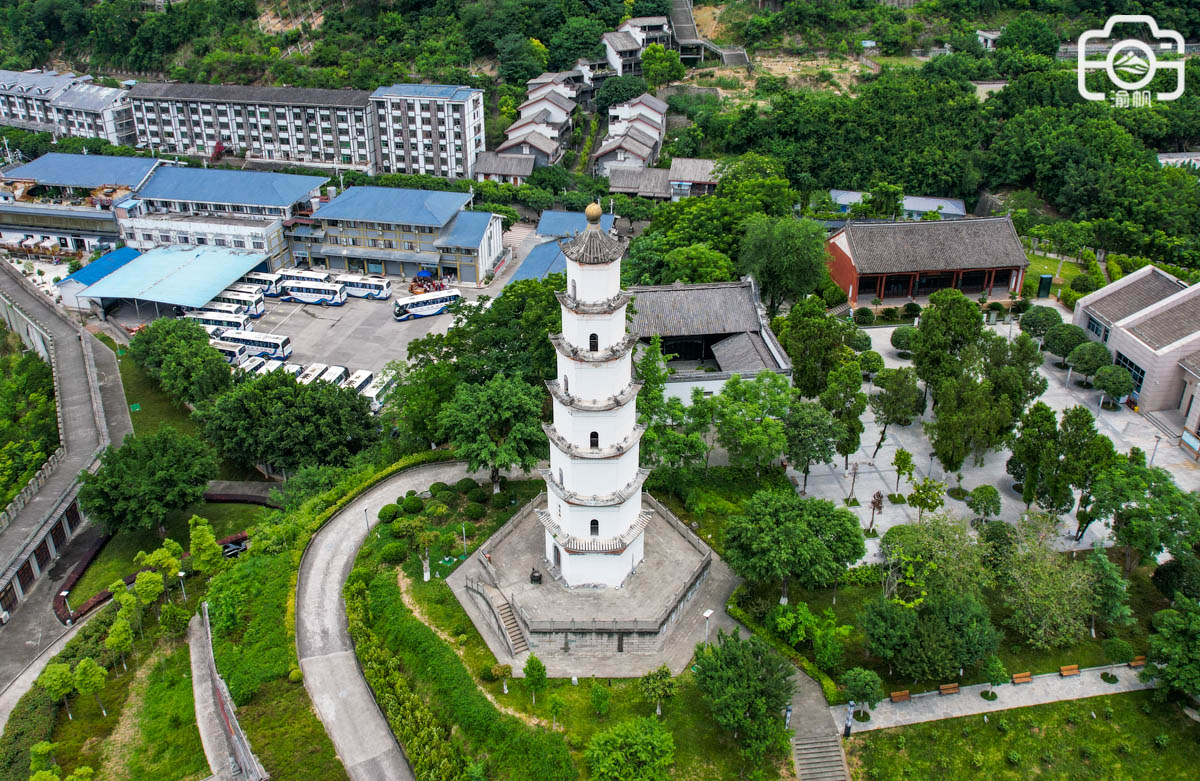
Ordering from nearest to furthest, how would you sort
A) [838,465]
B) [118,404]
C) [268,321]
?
[838,465], [118,404], [268,321]

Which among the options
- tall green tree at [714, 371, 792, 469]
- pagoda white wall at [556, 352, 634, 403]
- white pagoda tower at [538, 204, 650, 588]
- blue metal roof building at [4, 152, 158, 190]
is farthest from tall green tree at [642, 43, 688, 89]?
pagoda white wall at [556, 352, 634, 403]

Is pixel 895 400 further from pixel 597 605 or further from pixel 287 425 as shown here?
pixel 287 425

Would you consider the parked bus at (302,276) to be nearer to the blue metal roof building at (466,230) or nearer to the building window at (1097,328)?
the blue metal roof building at (466,230)

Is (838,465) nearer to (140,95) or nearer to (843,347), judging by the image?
(843,347)

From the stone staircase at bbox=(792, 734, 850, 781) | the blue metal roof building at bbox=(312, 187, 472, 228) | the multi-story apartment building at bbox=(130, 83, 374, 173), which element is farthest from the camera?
the multi-story apartment building at bbox=(130, 83, 374, 173)

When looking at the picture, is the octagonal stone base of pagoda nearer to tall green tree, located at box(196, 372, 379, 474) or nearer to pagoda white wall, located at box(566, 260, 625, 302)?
pagoda white wall, located at box(566, 260, 625, 302)

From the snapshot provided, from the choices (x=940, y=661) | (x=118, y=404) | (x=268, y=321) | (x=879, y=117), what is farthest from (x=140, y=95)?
(x=940, y=661)

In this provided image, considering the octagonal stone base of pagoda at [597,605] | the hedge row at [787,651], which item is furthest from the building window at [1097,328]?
the hedge row at [787,651]

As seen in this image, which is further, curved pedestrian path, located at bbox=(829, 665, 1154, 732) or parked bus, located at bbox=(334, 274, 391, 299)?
parked bus, located at bbox=(334, 274, 391, 299)
